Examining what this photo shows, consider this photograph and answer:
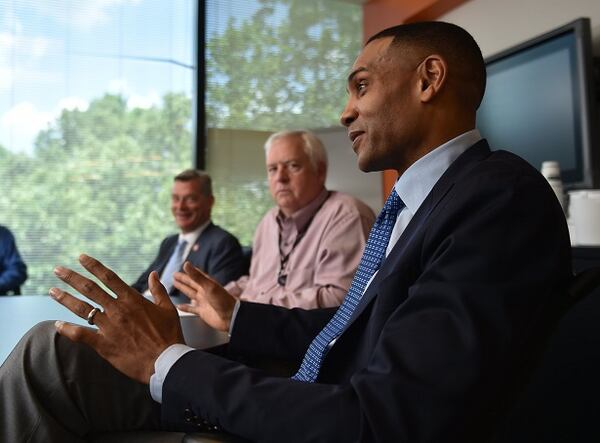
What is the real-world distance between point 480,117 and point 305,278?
158cm

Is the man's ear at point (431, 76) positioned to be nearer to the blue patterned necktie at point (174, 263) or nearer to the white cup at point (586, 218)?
the white cup at point (586, 218)

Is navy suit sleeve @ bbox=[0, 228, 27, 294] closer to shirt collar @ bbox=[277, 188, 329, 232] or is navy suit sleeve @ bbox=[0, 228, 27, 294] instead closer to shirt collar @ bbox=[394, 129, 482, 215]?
shirt collar @ bbox=[277, 188, 329, 232]

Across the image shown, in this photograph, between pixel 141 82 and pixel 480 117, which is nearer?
pixel 480 117

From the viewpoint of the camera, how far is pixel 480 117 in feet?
11.2

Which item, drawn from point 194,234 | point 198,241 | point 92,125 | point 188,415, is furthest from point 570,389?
point 92,125

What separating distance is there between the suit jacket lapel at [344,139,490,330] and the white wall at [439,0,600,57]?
2139 millimetres

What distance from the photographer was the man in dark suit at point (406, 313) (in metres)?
0.80

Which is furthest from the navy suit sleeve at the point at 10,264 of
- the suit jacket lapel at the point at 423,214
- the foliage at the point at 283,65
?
the suit jacket lapel at the point at 423,214

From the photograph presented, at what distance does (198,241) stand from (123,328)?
102 inches

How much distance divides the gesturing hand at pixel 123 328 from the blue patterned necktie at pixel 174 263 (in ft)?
8.13

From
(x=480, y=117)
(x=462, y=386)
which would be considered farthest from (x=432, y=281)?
(x=480, y=117)

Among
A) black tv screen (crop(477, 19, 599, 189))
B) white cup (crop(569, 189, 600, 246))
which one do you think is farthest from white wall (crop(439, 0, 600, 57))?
white cup (crop(569, 189, 600, 246))

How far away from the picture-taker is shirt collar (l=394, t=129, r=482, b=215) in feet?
3.75

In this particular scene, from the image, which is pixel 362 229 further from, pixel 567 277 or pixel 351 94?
pixel 567 277
